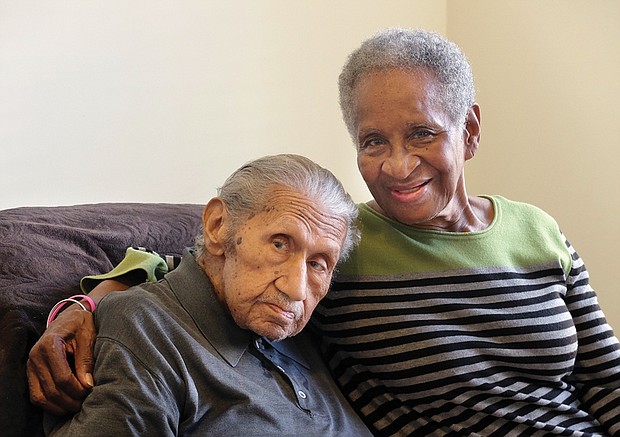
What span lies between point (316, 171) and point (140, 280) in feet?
1.28

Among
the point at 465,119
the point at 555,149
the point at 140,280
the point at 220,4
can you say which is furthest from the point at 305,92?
the point at 140,280

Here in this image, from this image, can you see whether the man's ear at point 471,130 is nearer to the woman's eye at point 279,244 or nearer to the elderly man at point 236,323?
the elderly man at point 236,323

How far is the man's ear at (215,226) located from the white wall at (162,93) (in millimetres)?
747

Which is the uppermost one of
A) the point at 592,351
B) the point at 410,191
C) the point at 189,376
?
the point at 410,191

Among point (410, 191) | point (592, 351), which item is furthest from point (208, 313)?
point (592, 351)

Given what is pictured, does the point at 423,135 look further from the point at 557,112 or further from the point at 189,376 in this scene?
the point at 557,112

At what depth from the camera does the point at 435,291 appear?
155cm

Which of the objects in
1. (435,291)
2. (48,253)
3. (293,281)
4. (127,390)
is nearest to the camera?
(127,390)

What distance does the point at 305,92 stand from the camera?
8.30 feet

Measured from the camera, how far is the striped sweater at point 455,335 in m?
1.53

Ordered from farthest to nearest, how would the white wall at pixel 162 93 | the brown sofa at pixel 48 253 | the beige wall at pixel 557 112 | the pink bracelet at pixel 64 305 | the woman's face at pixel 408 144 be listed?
the beige wall at pixel 557 112
the white wall at pixel 162 93
the woman's face at pixel 408 144
the pink bracelet at pixel 64 305
the brown sofa at pixel 48 253

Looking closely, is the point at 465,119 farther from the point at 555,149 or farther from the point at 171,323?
the point at 555,149

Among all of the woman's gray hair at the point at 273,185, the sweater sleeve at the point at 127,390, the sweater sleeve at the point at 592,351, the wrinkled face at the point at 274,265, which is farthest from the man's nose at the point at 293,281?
the sweater sleeve at the point at 592,351

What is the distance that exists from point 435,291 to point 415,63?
44 centimetres
